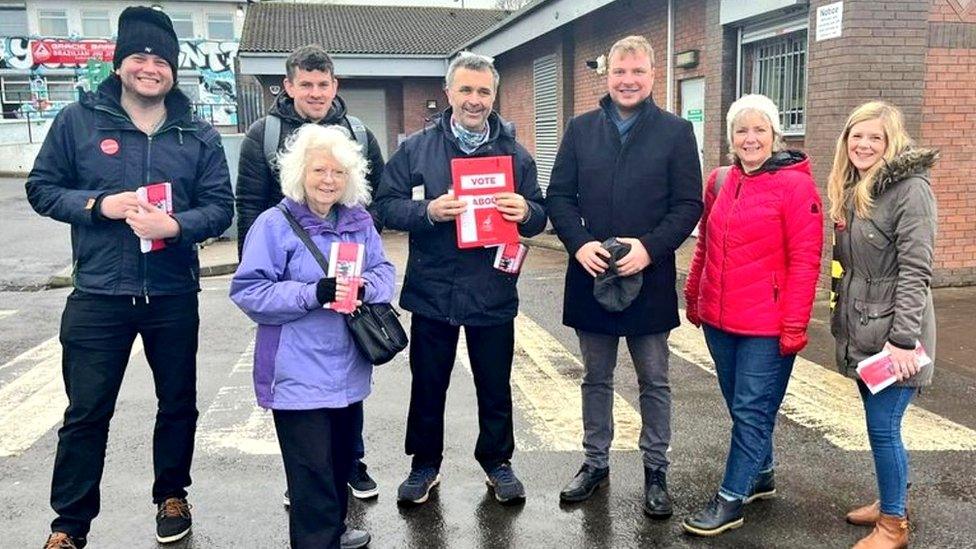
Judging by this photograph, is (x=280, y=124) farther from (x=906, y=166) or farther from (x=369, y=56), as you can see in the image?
(x=369, y=56)

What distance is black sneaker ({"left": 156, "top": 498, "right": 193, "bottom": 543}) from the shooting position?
3588mm

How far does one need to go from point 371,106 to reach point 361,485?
23742mm

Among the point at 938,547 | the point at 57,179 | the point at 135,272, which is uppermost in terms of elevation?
the point at 57,179

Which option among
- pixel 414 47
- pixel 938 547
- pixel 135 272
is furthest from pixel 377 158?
pixel 414 47

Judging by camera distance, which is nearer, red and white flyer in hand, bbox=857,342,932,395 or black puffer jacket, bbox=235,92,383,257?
red and white flyer in hand, bbox=857,342,932,395

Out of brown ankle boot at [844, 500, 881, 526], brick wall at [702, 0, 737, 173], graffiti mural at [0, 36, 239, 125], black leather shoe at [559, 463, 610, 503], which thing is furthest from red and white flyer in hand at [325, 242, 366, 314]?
graffiti mural at [0, 36, 239, 125]

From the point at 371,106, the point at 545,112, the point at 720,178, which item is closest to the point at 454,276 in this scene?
the point at 720,178

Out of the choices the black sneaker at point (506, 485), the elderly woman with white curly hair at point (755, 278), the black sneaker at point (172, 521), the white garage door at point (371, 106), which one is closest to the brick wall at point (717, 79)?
the elderly woman with white curly hair at point (755, 278)

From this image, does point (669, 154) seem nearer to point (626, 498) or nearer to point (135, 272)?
point (626, 498)

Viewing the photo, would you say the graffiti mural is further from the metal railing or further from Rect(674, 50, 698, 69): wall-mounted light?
Rect(674, 50, 698, 69): wall-mounted light

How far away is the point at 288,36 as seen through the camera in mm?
26719

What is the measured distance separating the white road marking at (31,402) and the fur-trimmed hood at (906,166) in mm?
4917

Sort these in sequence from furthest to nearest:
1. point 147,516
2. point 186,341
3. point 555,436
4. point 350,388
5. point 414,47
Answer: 1. point 414,47
2. point 555,436
3. point 147,516
4. point 186,341
5. point 350,388

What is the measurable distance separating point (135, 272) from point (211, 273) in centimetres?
930
